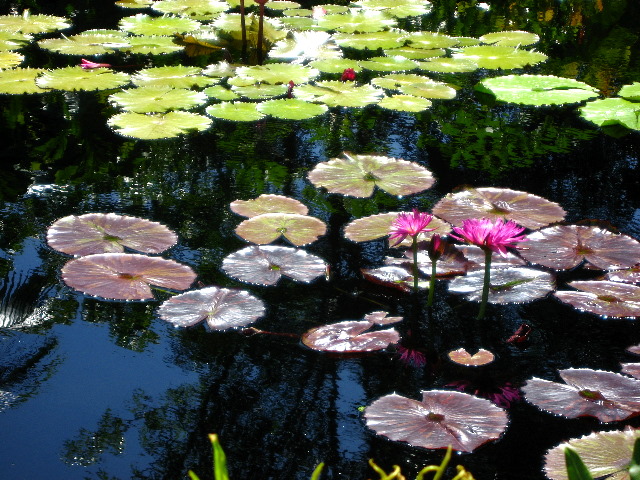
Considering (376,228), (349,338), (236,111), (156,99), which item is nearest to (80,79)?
(156,99)

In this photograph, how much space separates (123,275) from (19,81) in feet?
6.55

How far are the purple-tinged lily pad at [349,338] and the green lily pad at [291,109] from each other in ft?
5.05

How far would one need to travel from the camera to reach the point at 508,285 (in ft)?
6.55

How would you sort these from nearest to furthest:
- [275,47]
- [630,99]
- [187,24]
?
[630,99] → [275,47] → [187,24]

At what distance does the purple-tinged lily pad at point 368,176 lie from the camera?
2.56m

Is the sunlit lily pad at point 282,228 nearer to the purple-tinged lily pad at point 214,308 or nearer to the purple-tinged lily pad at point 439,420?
the purple-tinged lily pad at point 214,308

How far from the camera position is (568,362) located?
1.71 m

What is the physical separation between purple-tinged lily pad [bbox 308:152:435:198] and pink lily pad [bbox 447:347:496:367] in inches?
35.9

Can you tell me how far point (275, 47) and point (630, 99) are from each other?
1931 millimetres

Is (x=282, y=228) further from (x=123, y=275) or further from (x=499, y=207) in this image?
(x=499, y=207)

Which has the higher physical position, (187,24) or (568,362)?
(187,24)

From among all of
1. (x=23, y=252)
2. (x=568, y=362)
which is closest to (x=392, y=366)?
(x=568, y=362)

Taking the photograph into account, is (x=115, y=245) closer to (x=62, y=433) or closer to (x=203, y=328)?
(x=203, y=328)

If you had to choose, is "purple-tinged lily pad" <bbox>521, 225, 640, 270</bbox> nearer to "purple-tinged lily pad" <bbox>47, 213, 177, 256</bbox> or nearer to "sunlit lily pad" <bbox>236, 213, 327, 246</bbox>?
"sunlit lily pad" <bbox>236, 213, 327, 246</bbox>
